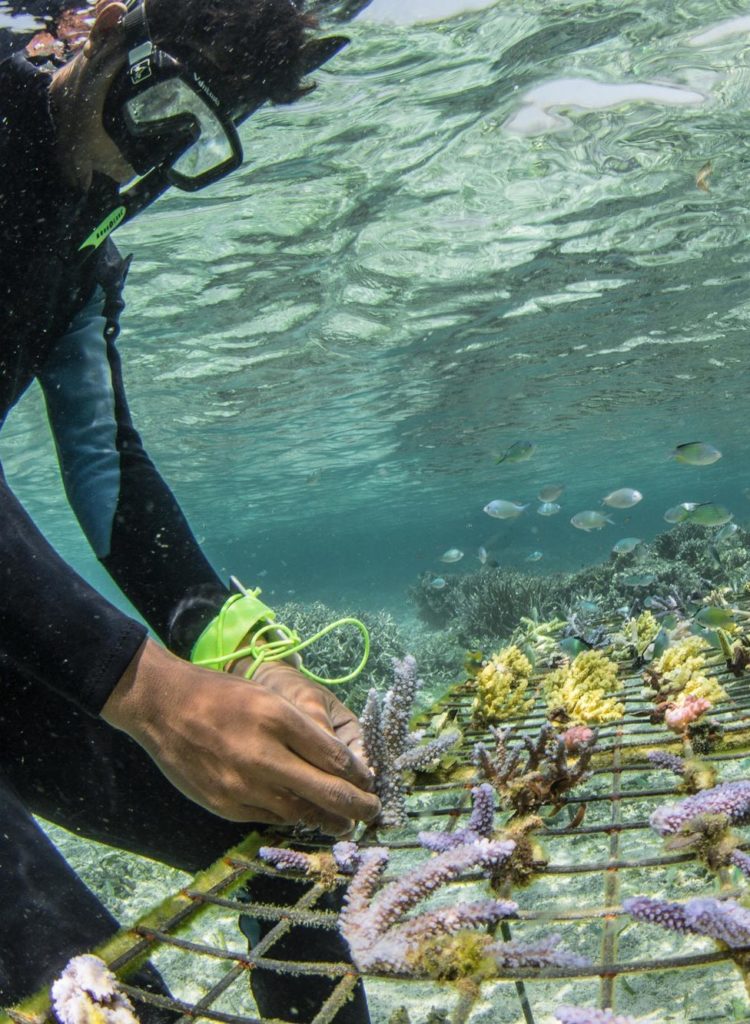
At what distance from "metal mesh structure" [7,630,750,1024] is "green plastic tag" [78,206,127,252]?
279 centimetres

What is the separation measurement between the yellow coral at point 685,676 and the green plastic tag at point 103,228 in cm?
342

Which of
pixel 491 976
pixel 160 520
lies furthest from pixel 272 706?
pixel 160 520

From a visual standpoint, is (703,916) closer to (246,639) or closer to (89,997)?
(89,997)

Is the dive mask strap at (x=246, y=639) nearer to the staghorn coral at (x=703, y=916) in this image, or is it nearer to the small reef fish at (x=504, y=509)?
the staghorn coral at (x=703, y=916)

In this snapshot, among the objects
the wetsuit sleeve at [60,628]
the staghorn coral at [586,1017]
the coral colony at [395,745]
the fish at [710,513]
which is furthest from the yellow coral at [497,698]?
the fish at [710,513]

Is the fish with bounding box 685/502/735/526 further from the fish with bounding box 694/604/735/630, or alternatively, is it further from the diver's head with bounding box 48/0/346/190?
the diver's head with bounding box 48/0/346/190

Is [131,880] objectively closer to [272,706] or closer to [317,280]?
[272,706]

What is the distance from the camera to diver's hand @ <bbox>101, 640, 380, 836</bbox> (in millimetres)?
1792

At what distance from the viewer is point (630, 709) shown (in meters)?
3.45

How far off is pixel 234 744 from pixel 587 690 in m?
2.03

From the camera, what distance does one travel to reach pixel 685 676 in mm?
3186

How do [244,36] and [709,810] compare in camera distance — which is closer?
[709,810]

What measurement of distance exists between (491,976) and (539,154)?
12469mm

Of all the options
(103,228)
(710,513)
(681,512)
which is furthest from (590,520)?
(103,228)
